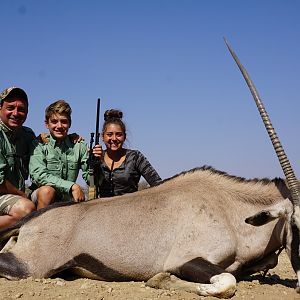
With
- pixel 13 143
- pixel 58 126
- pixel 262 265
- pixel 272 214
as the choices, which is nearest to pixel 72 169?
pixel 58 126

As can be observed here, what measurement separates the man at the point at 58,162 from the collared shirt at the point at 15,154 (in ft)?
0.55

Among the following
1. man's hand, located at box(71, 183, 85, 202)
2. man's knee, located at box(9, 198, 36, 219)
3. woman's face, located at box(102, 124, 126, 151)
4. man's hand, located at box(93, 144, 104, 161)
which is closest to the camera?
man's knee, located at box(9, 198, 36, 219)

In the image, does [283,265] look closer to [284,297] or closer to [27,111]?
[284,297]

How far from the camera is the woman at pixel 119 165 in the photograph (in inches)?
279

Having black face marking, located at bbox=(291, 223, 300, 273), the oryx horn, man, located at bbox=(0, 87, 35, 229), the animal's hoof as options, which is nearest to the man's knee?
man, located at bbox=(0, 87, 35, 229)

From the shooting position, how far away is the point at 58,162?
6.86 meters

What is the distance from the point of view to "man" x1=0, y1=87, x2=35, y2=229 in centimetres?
657

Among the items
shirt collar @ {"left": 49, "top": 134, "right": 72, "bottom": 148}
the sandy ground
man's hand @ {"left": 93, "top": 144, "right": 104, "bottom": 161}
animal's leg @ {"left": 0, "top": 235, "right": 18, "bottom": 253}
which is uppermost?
shirt collar @ {"left": 49, "top": 134, "right": 72, "bottom": 148}

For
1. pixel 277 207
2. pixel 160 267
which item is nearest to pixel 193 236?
pixel 160 267

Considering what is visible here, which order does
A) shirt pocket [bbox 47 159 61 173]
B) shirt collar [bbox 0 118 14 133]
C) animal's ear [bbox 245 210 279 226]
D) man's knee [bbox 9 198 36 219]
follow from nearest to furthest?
animal's ear [bbox 245 210 279 226] < man's knee [bbox 9 198 36 219] < shirt collar [bbox 0 118 14 133] < shirt pocket [bbox 47 159 61 173]

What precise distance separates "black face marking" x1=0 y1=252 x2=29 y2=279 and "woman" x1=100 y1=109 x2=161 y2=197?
7.81 ft

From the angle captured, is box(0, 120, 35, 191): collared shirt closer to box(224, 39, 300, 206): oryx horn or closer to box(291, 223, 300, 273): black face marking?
box(224, 39, 300, 206): oryx horn

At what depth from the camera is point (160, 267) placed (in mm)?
4855

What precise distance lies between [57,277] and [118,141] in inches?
98.8
